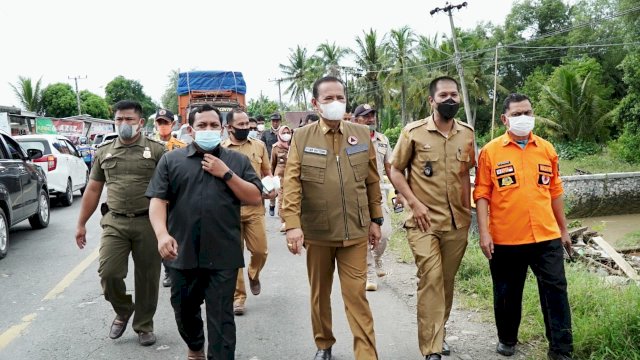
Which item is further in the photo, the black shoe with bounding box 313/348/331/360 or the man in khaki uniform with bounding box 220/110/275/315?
the man in khaki uniform with bounding box 220/110/275/315

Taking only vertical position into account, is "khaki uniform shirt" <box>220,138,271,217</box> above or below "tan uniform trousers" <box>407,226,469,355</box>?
above

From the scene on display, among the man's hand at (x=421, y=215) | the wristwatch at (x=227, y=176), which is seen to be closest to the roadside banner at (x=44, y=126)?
the wristwatch at (x=227, y=176)

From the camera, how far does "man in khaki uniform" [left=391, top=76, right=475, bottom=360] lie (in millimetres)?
3875

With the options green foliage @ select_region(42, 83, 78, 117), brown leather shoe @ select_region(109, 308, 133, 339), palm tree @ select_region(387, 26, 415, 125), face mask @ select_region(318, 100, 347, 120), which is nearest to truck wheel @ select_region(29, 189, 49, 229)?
brown leather shoe @ select_region(109, 308, 133, 339)

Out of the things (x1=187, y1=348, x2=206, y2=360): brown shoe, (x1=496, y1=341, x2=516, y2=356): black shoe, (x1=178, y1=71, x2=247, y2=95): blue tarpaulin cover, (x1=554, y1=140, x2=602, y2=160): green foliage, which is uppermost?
(x1=178, y1=71, x2=247, y2=95): blue tarpaulin cover

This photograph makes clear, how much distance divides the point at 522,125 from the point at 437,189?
2.43 feet

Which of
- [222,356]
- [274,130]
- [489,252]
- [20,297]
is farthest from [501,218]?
[274,130]

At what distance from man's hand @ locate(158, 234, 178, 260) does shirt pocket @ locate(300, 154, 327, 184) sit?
985 millimetres

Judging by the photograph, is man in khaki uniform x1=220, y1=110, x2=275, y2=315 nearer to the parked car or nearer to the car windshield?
the parked car

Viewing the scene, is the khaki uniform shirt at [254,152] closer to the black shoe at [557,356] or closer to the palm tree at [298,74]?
the black shoe at [557,356]

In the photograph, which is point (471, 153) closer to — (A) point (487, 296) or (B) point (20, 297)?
(A) point (487, 296)

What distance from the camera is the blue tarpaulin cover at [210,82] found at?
1933cm

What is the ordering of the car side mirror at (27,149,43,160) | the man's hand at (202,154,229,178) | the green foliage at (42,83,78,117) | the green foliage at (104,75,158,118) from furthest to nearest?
the green foliage at (104,75,158,118)
the green foliage at (42,83,78,117)
the car side mirror at (27,149,43,160)
the man's hand at (202,154,229,178)

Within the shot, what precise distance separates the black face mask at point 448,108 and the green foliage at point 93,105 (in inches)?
2363
